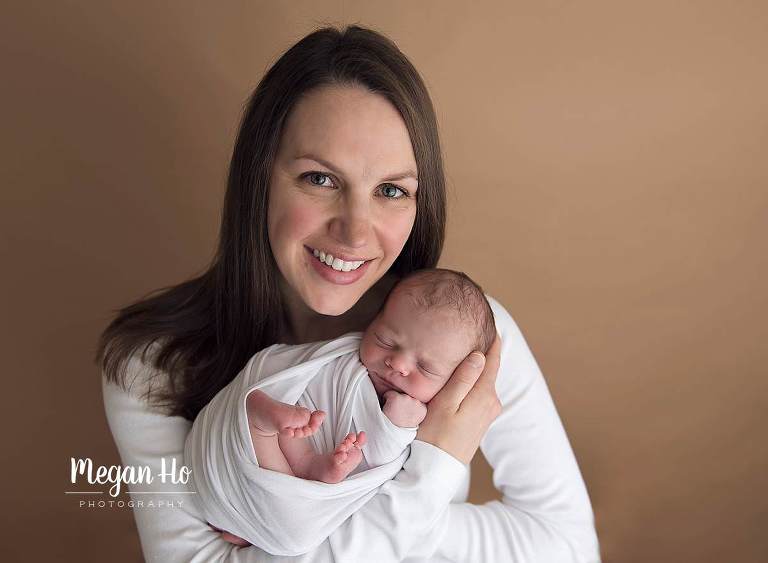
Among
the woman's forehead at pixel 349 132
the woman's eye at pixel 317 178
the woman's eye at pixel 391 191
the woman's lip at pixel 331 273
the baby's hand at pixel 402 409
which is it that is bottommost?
the baby's hand at pixel 402 409

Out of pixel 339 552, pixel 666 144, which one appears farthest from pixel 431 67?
pixel 339 552

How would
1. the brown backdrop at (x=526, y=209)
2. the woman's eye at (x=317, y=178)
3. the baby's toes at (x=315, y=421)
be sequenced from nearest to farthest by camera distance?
the baby's toes at (x=315, y=421), the woman's eye at (x=317, y=178), the brown backdrop at (x=526, y=209)

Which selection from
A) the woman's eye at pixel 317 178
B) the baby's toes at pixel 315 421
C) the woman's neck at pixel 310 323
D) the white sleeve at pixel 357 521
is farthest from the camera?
the woman's neck at pixel 310 323

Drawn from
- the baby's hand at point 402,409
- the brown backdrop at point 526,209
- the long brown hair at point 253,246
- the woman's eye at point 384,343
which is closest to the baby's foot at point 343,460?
the baby's hand at point 402,409

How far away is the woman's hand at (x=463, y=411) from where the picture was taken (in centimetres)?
170

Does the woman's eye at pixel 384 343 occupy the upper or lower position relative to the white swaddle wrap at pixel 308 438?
upper

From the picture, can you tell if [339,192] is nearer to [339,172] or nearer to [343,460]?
[339,172]

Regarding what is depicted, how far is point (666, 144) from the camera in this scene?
2600mm

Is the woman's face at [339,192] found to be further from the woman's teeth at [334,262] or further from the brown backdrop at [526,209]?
the brown backdrop at [526,209]

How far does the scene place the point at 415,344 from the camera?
1705 mm

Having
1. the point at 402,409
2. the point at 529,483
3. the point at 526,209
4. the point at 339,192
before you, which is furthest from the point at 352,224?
the point at 526,209

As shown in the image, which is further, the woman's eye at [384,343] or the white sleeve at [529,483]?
the white sleeve at [529,483]

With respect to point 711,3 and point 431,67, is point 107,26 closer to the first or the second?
point 431,67

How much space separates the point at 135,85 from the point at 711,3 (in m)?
1.79
